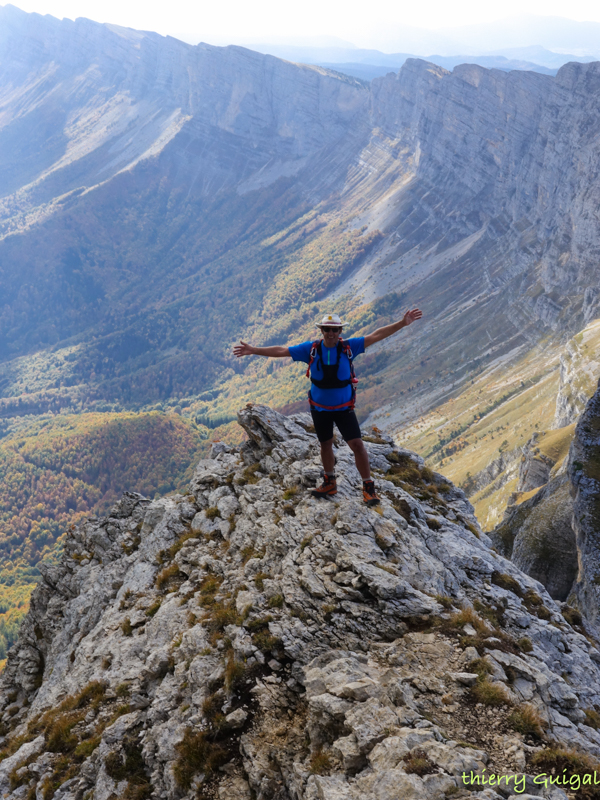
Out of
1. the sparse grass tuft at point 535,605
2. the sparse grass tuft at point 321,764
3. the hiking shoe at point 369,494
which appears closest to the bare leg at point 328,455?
the hiking shoe at point 369,494

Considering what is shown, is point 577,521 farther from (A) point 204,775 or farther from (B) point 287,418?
(A) point 204,775

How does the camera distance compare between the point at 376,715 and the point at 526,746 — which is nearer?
the point at 526,746

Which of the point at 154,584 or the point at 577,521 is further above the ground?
the point at 154,584

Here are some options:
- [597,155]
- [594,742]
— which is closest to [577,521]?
[594,742]

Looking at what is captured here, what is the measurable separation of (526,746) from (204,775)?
613cm

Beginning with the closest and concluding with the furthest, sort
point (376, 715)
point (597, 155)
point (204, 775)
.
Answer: point (376, 715), point (204, 775), point (597, 155)

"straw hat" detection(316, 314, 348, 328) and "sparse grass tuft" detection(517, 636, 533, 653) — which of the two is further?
"sparse grass tuft" detection(517, 636, 533, 653)

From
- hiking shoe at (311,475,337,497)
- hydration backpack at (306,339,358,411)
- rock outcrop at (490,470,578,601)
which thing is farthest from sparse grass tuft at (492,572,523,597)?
rock outcrop at (490,470,578,601)

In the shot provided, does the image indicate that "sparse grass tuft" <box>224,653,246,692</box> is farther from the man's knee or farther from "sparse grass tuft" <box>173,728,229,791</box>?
the man's knee

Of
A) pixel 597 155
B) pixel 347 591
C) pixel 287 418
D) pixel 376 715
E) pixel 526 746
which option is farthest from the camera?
pixel 597 155

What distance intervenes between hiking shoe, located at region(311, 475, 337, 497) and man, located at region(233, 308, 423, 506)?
57.0 inches

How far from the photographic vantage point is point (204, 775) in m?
9.48

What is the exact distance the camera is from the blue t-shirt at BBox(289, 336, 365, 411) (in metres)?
12.7

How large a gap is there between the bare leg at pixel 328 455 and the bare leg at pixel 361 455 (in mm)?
656
